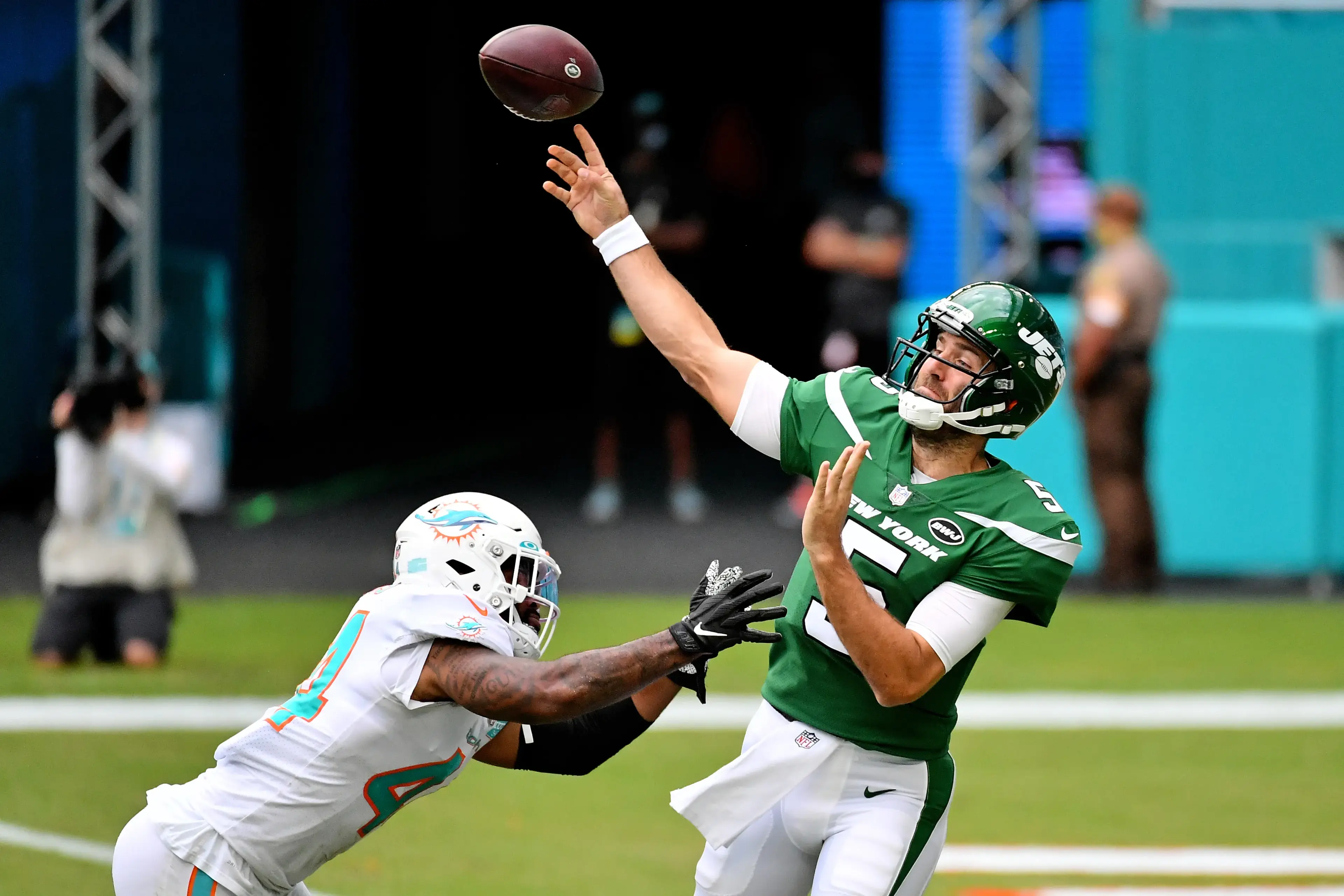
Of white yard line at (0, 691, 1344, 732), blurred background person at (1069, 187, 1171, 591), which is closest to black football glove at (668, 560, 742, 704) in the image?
white yard line at (0, 691, 1344, 732)

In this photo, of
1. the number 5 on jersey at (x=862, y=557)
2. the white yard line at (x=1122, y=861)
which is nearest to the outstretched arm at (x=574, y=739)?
the number 5 on jersey at (x=862, y=557)

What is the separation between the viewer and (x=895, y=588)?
3588 mm

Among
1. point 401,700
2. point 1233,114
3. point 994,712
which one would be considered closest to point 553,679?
point 401,700

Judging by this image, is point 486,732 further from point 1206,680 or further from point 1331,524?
point 1331,524

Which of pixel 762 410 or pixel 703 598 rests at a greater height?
pixel 762 410

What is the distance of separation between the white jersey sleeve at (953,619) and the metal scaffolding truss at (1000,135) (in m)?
7.90

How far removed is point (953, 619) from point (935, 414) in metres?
0.41

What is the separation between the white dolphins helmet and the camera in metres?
3.59

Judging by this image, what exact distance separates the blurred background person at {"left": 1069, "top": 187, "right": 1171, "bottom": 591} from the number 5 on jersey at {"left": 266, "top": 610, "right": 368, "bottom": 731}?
7.42m

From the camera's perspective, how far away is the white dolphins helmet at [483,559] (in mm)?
3592

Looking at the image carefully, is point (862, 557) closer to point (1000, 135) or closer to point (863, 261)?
point (863, 261)

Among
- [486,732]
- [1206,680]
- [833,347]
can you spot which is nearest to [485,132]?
[833,347]

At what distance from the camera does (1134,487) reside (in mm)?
10539

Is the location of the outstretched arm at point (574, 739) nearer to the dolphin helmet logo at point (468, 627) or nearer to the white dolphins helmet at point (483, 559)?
the white dolphins helmet at point (483, 559)
